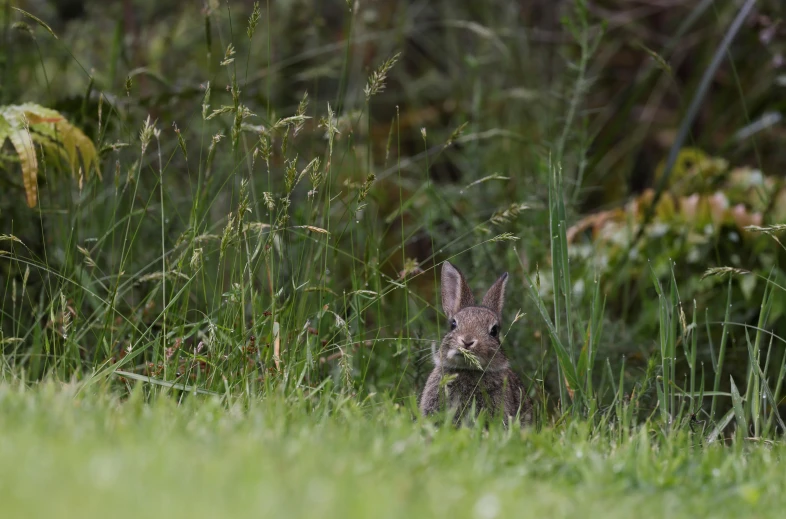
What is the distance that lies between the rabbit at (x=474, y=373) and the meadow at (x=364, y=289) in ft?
0.35

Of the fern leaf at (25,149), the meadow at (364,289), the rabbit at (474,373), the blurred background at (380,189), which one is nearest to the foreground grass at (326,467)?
the meadow at (364,289)

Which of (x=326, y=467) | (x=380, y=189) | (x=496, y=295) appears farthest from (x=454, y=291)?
(x=326, y=467)

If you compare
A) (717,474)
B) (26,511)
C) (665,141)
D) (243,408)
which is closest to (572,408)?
(717,474)

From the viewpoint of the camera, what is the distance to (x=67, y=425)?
8.42ft

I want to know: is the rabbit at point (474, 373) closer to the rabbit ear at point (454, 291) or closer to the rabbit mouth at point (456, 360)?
the rabbit mouth at point (456, 360)

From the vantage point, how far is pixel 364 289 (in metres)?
4.19

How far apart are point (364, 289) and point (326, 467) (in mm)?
1769

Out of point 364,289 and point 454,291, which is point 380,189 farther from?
point 364,289

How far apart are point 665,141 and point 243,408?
6.24 m

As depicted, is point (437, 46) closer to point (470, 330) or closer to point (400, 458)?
point (470, 330)

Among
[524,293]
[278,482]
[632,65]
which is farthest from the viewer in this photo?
[632,65]

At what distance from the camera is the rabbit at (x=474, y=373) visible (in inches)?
161

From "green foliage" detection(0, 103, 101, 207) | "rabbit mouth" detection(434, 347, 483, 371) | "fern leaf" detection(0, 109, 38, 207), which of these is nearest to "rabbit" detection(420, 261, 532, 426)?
"rabbit mouth" detection(434, 347, 483, 371)

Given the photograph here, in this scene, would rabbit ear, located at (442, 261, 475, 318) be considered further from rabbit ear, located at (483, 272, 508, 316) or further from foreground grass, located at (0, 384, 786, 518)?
foreground grass, located at (0, 384, 786, 518)
